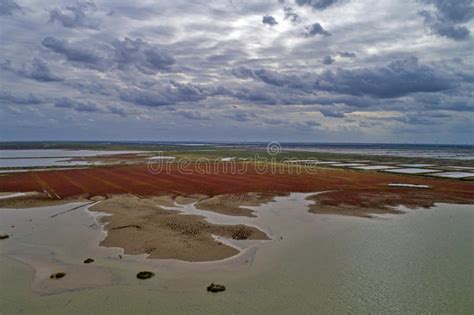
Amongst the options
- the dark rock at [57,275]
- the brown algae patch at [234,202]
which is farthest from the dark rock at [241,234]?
the dark rock at [57,275]

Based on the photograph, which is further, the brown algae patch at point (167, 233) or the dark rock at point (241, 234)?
the dark rock at point (241, 234)

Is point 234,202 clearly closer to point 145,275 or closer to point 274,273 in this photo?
point 274,273

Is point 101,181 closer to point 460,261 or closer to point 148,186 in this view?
point 148,186

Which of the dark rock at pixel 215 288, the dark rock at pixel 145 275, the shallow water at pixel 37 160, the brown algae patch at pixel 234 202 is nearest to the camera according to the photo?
the dark rock at pixel 215 288

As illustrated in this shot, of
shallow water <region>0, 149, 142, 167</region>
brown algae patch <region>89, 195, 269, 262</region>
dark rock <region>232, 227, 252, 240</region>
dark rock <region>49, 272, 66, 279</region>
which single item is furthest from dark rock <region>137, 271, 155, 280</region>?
shallow water <region>0, 149, 142, 167</region>

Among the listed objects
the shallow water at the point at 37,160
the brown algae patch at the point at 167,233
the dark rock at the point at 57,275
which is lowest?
the dark rock at the point at 57,275

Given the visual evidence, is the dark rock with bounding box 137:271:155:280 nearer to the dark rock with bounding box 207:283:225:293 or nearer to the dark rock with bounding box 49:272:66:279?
the dark rock with bounding box 207:283:225:293

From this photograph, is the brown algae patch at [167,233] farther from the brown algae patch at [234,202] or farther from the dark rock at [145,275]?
the brown algae patch at [234,202]
